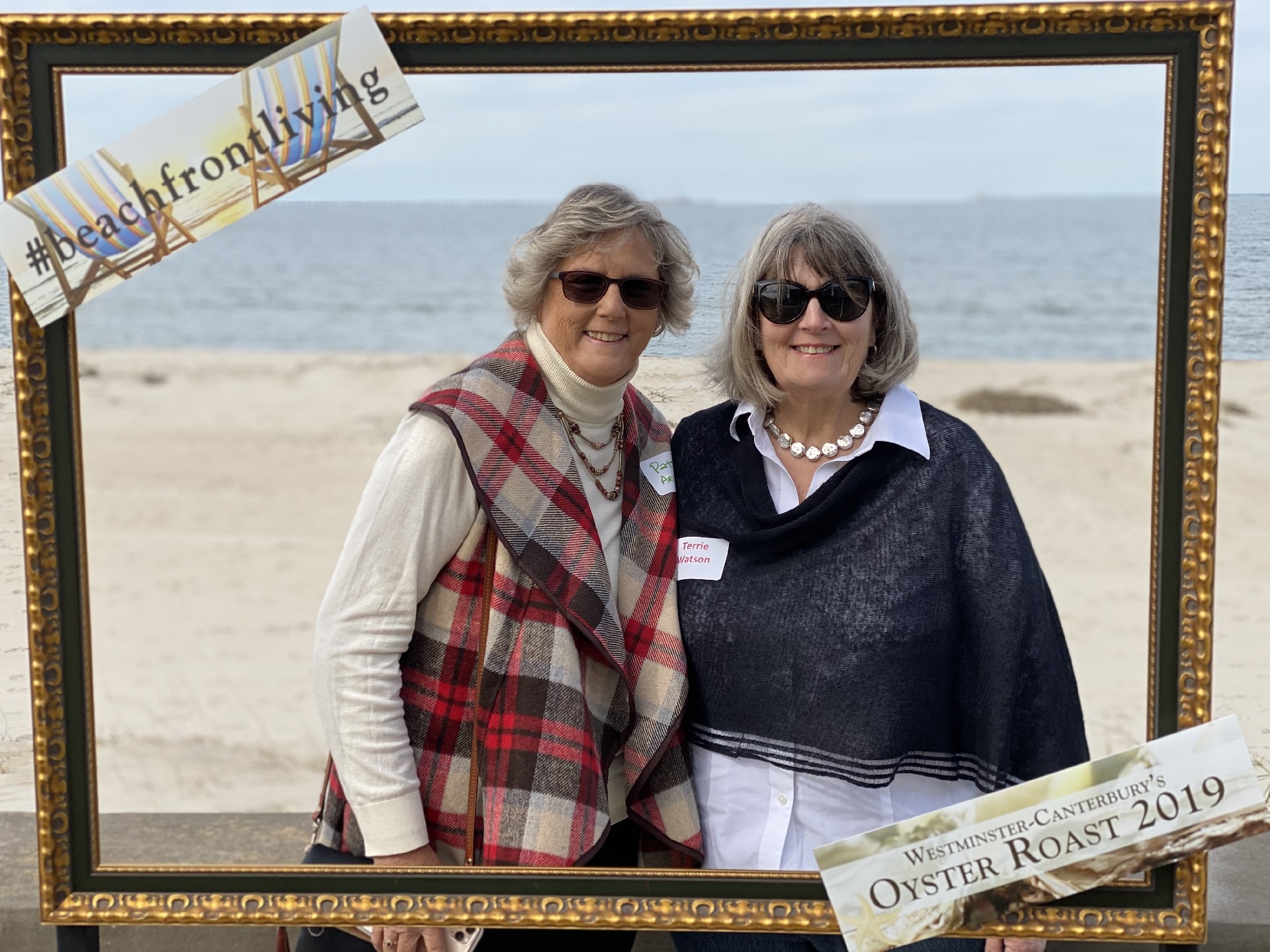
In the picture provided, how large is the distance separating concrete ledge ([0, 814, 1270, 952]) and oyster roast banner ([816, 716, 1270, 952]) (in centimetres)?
75

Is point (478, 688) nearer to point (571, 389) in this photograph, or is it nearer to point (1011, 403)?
point (571, 389)

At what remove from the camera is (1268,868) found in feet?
9.79

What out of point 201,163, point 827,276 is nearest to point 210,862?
point 201,163

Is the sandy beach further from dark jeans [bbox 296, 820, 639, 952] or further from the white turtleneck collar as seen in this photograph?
dark jeans [bbox 296, 820, 639, 952]

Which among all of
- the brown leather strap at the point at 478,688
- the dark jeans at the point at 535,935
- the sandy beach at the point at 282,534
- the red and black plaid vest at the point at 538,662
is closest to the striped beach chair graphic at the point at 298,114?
the red and black plaid vest at the point at 538,662

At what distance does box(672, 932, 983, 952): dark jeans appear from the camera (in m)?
2.28

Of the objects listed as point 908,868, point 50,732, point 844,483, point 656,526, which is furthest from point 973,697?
point 50,732

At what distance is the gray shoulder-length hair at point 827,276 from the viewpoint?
2.16m

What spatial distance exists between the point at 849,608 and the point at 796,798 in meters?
0.39

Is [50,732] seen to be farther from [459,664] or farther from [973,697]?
[973,697]

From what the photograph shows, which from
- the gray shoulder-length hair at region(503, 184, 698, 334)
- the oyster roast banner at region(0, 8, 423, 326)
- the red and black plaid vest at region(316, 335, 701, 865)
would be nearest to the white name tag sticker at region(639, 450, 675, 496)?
the red and black plaid vest at region(316, 335, 701, 865)

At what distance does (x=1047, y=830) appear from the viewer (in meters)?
2.11

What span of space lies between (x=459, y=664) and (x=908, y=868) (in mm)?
937

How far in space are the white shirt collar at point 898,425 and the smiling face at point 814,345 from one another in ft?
0.32
